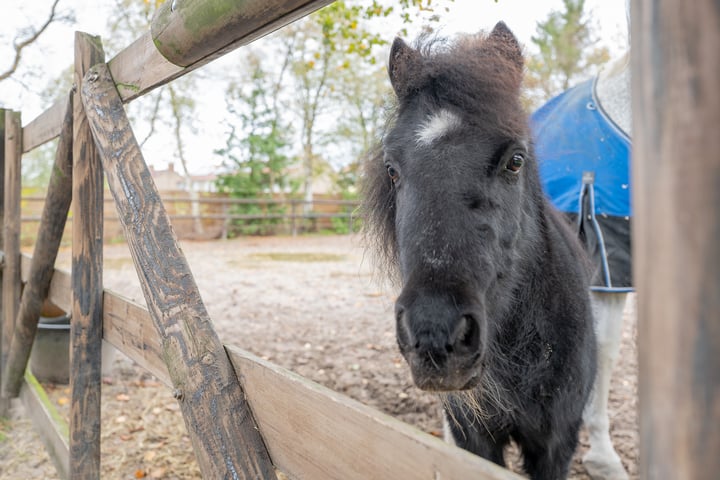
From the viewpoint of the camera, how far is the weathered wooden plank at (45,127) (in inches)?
122

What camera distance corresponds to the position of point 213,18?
4.71 feet

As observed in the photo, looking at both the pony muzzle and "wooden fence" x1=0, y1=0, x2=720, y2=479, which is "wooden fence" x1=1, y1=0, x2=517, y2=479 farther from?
the pony muzzle

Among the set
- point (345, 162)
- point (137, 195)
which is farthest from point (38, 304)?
point (345, 162)

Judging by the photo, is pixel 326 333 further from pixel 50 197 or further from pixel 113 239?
pixel 113 239

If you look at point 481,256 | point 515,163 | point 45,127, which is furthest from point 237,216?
point 481,256

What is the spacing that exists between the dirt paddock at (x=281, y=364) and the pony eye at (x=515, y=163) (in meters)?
0.87

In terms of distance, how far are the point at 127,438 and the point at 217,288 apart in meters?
5.57

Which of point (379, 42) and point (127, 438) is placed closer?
point (127, 438)

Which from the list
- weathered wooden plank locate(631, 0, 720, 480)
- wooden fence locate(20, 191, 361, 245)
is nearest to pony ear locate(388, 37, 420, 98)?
weathered wooden plank locate(631, 0, 720, 480)

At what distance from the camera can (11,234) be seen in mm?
4348

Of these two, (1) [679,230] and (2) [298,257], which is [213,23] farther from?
(2) [298,257]

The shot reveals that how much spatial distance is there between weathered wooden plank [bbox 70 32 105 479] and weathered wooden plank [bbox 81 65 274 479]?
0.50 m

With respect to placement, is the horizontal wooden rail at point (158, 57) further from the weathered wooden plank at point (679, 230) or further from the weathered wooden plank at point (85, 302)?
the weathered wooden plank at point (679, 230)

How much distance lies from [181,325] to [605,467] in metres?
3.12
